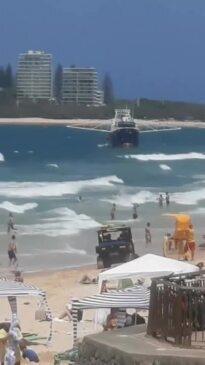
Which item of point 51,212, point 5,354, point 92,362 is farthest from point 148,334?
point 51,212

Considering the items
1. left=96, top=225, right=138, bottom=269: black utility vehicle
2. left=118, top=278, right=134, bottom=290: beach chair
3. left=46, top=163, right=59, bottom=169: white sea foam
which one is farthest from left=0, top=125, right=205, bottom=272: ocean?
left=118, top=278, right=134, bottom=290: beach chair

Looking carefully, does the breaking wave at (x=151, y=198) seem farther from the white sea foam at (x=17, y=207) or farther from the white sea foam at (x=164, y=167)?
the white sea foam at (x=164, y=167)

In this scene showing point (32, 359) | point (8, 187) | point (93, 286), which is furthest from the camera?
point (8, 187)

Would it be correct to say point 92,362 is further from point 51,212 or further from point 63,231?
point 51,212

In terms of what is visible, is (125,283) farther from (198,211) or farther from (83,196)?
(83,196)

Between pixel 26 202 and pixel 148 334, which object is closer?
pixel 148 334

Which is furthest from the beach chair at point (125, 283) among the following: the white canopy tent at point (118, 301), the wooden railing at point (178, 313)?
the wooden railing at point (178, 313)

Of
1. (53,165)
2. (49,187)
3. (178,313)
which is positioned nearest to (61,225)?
(49,187)

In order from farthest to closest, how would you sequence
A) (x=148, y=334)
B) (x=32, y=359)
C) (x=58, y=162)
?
(x=58, y=162), (x=32, y=359), (x=148, y=334)
